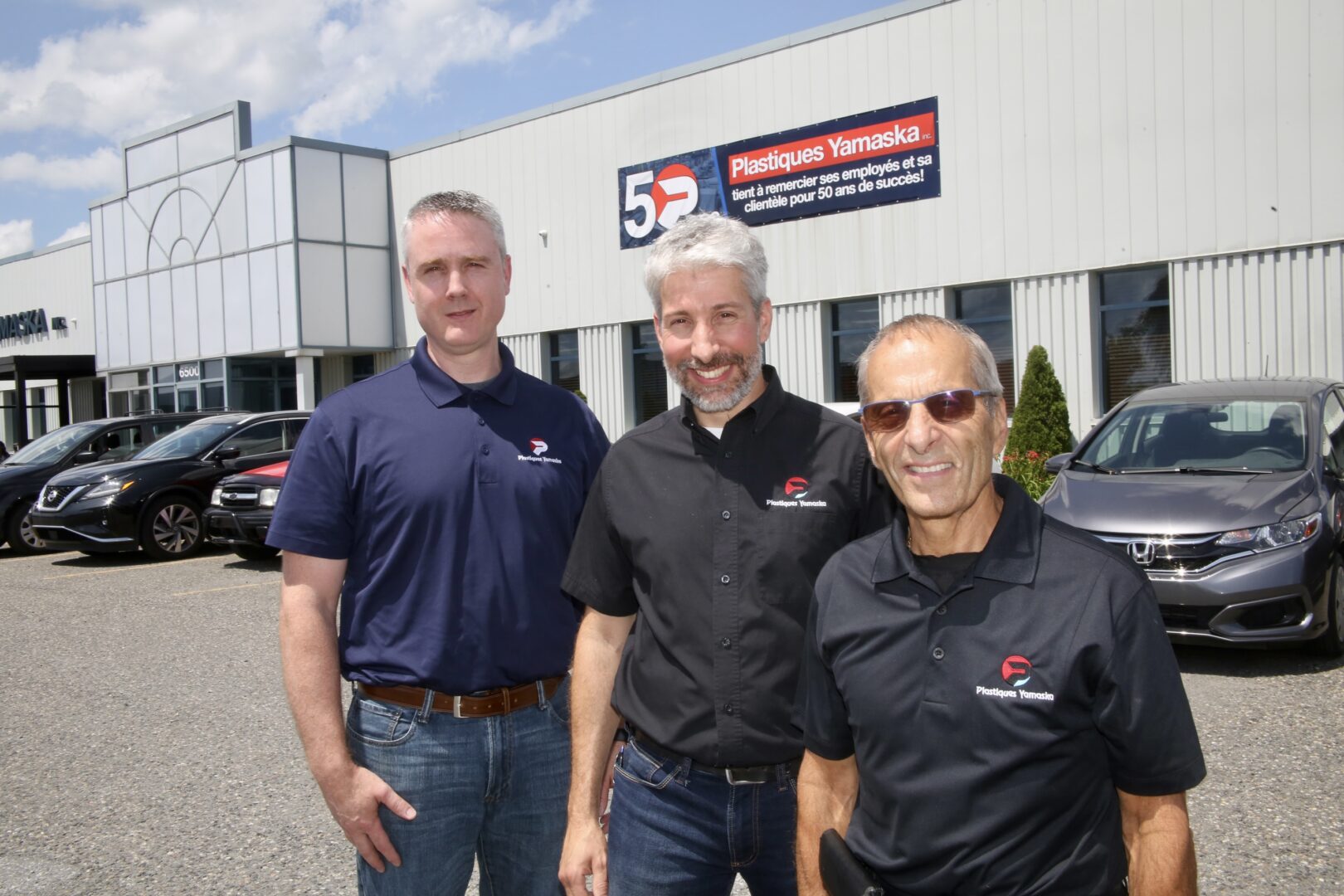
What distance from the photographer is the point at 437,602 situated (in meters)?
2.46

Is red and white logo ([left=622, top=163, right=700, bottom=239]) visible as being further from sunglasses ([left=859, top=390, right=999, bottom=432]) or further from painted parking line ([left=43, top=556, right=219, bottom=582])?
sunglasses ([left=859, top=390, right=999, bottom=432])

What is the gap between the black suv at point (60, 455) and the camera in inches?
551

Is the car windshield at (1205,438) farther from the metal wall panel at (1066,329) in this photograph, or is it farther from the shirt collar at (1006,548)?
the metal wall panel at (1066,329)

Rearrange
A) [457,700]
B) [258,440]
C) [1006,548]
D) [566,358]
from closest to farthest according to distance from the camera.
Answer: [1006,548] < [457,700] < [258,440] < [566,358]

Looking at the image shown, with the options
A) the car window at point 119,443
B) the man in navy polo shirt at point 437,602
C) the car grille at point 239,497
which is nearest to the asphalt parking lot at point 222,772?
the man in navy polo shirt at point 437,602

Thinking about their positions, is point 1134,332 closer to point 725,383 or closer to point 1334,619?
point 1334,619

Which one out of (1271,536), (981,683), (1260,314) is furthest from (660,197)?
(981,683)

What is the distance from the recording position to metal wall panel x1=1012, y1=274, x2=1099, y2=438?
15.2 metres

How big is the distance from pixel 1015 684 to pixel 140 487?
1300cm

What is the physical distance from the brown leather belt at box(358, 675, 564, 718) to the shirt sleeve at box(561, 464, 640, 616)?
0.97 ft

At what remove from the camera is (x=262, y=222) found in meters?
24.7

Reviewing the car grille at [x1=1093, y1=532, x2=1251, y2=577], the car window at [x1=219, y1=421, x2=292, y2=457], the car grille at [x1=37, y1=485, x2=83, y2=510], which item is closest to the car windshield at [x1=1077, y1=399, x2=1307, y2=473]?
the car grille at [x1=1093, y1=532, x2=1251, y2=577]

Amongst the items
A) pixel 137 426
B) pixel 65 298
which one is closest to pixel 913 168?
pixel 137 426

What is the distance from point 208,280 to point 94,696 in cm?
2177
